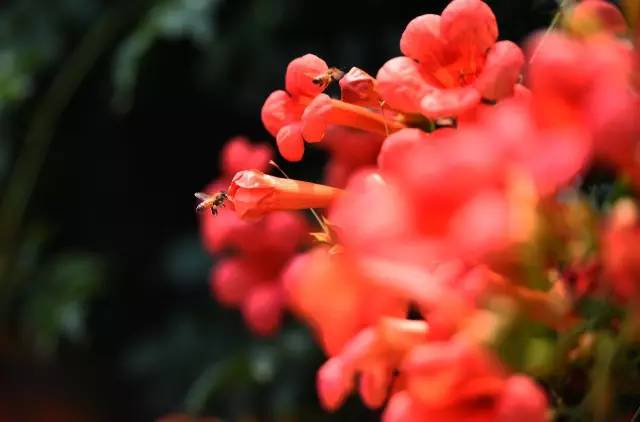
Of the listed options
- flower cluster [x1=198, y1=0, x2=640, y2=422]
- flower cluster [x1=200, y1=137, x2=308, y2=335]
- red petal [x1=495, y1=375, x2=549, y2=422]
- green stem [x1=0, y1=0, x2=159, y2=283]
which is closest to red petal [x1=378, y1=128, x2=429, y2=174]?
flower cluster [x1=198, y1=0, x2=640, y2=422]

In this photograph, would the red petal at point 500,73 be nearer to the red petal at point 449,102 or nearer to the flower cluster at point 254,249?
the red petal at point 449,102

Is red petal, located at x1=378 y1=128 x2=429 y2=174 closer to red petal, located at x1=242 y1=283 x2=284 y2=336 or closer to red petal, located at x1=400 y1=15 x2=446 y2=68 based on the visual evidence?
red petal, located at x1=400 y1=15 x2=446 y2=68

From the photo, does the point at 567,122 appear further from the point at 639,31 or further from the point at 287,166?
the point at 287,166

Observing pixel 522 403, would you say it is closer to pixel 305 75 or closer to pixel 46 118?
pixel 305 75

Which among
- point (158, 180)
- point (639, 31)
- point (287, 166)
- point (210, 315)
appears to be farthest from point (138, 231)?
point (639, 31)

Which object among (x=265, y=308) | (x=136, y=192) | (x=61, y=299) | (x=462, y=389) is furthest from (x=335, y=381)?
(x=136, y=192)
